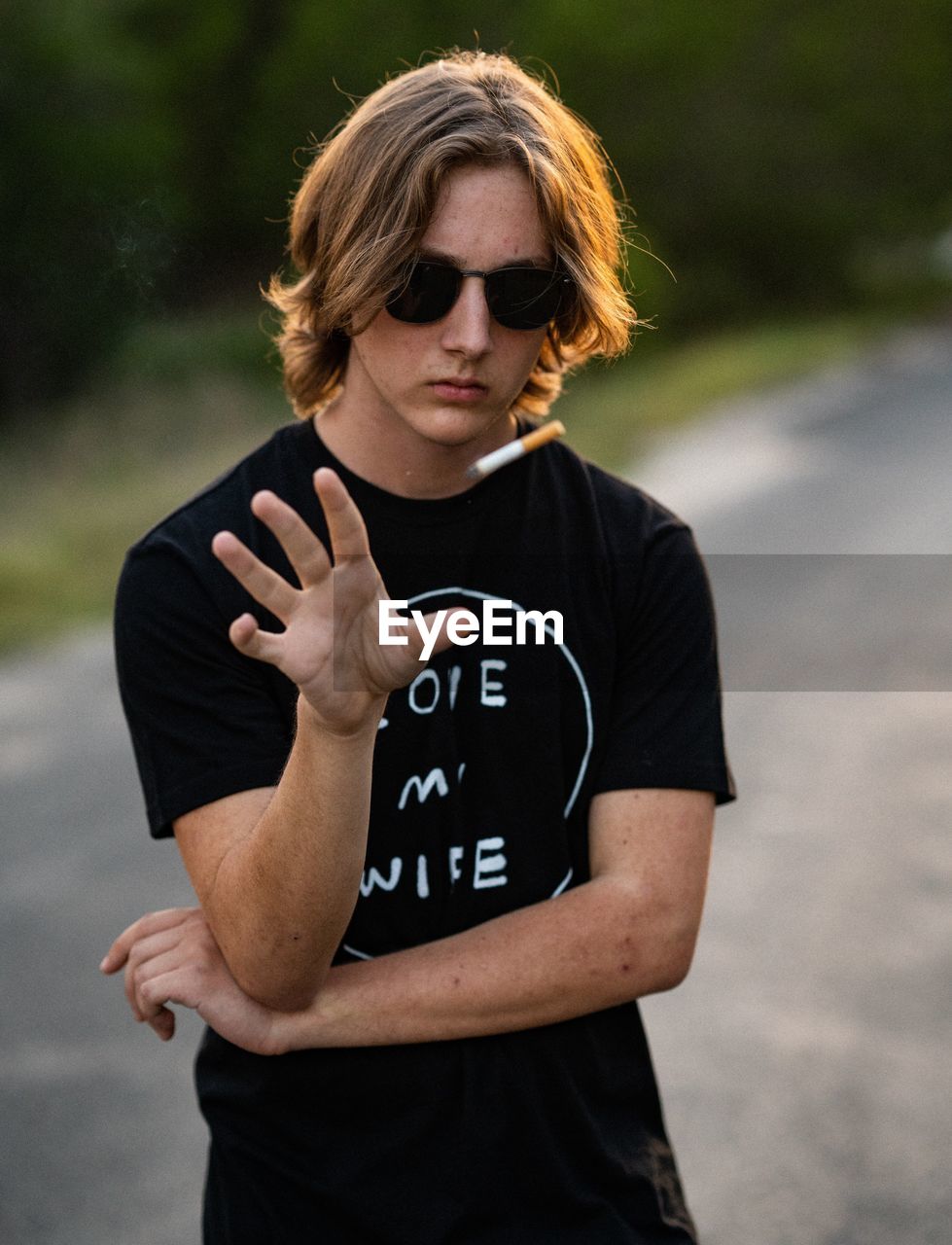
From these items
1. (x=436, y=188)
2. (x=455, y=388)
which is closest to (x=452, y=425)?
(x=455, y=388)

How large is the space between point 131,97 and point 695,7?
976cm

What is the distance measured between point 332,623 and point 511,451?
1.89 ft

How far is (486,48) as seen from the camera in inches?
875

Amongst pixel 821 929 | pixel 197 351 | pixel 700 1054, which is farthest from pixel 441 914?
pixel 197 351

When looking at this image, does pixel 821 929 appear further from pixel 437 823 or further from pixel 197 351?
pixel 197 351

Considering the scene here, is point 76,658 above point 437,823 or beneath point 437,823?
above

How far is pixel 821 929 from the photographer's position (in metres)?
4.75

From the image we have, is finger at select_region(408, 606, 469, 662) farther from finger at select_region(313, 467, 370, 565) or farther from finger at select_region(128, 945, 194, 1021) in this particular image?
finger at select_region(128, 945, 194, 1021)

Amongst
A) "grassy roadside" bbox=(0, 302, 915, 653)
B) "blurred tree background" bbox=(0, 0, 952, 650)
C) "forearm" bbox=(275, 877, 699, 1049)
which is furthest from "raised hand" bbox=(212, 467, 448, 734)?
"blurred tree background" bbox=(0, 0, 952, 650)

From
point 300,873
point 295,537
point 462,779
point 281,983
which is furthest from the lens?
point 462,779

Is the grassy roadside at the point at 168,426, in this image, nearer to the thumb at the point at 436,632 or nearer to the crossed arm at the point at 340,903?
the crossed arm at the point at 340,903

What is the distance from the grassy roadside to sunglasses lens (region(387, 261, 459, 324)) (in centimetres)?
616

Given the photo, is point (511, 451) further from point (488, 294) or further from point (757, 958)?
point (757, 958)

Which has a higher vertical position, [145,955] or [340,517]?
[340,517]
